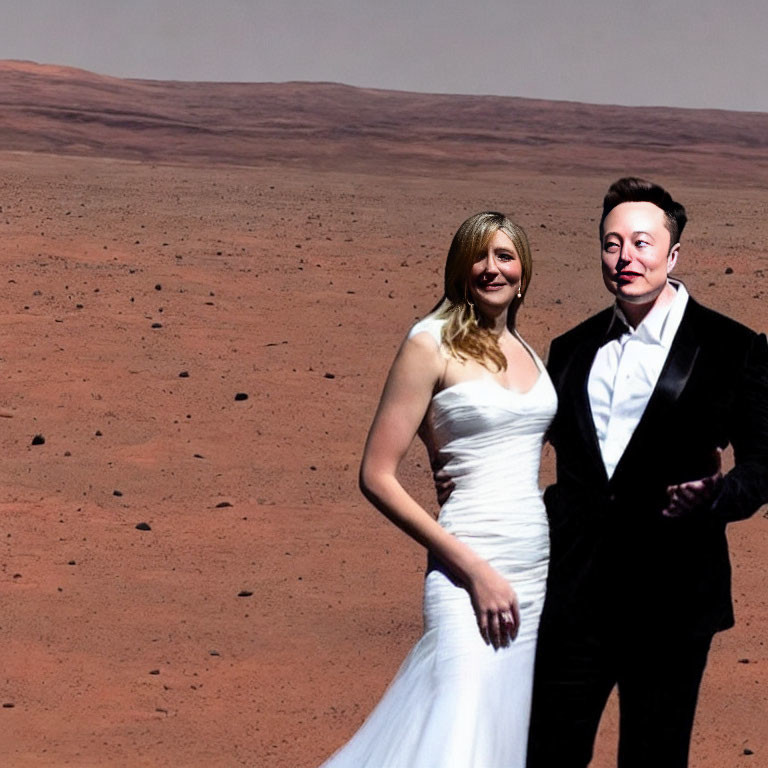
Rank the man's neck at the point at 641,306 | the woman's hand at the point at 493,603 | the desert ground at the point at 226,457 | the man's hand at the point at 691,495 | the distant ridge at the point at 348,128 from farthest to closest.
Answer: the distant ridge at the point at 348,128
the desert ground at the point at 226,457
the man's neck at the point at 641,306
the man's hand at the point at 691,495
the woman's hand at the point at 493,603

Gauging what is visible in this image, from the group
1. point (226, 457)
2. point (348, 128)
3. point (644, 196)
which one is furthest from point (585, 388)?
point (348, 128)

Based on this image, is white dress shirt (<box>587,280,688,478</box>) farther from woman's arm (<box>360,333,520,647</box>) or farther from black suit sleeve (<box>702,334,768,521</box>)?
woman's arm (<box>360,333,520,647</box>)

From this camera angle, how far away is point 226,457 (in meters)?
11.4

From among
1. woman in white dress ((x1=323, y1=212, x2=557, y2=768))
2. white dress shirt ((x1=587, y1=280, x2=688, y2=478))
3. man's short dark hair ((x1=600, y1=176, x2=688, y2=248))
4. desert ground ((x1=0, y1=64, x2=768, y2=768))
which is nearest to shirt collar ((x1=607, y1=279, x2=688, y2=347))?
white dress shirt ((x1=587, y1=280, x2=688, y2=478))

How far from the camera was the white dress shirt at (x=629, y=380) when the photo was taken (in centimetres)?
373

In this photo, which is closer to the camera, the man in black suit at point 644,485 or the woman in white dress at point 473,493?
the woman in white dress at point 473,493

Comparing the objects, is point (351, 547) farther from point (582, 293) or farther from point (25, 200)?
point (25, 200)

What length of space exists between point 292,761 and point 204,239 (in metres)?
13.4

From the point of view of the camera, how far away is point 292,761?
21.3 feet

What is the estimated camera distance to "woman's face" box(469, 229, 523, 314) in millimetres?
3613

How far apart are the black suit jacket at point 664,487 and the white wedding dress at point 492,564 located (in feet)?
0.31

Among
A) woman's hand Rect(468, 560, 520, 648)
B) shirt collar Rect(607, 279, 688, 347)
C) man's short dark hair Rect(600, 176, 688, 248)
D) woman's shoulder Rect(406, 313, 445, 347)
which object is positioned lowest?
woman's hand Rect(468, 560, 520, 648)

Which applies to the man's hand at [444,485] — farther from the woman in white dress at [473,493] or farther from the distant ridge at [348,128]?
the distant ridge at [348,128]

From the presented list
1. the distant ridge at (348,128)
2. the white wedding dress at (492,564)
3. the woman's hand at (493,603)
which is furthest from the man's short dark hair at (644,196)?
the distant ridge at (348,128)
